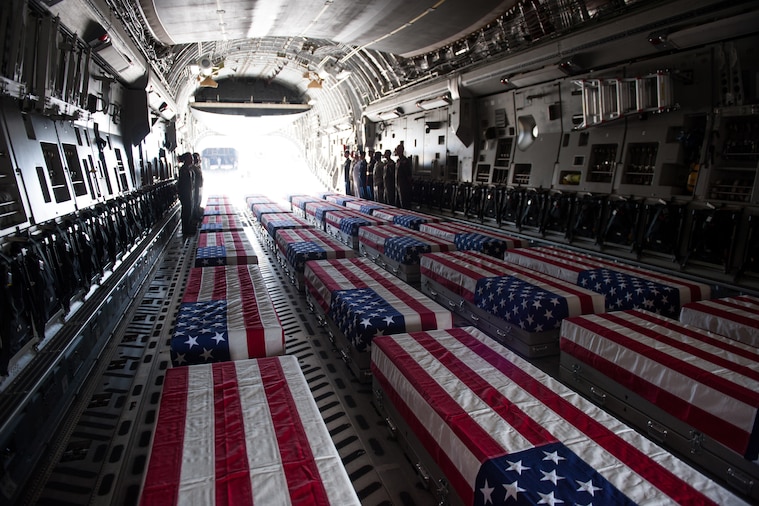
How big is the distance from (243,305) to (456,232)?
5466mm

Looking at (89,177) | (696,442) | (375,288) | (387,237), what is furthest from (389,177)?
(696,442)

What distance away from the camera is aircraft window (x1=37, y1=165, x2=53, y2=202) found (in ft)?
17.5

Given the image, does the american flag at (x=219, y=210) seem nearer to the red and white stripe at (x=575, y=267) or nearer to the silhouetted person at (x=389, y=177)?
the silhouetted person at (x=389, y=177)

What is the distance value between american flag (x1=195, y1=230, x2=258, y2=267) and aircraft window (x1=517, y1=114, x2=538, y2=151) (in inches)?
263

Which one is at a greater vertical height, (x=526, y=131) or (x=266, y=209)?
(x=526, y=131)

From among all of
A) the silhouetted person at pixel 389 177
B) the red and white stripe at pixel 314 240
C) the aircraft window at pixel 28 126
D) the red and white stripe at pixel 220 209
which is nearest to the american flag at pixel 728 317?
the red and white stripe at pixel 314 240

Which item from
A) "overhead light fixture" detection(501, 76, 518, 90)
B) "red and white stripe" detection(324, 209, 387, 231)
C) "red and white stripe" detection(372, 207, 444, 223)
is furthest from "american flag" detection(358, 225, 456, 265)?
"overhead light fixture" detection(501, 76, 518, 90)

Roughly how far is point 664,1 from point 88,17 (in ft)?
26.4

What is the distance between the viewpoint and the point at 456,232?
9258 mm

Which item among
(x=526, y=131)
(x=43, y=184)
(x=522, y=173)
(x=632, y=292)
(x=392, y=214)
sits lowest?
(x=392, y=214)

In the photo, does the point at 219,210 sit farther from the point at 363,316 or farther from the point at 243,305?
the point at 363,316

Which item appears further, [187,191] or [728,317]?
[187,191]

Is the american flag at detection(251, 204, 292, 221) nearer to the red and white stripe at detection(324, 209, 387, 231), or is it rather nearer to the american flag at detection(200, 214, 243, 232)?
the american flag at detection(200, 214, 243, 232)

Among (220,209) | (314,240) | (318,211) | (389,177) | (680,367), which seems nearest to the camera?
(680,367)
